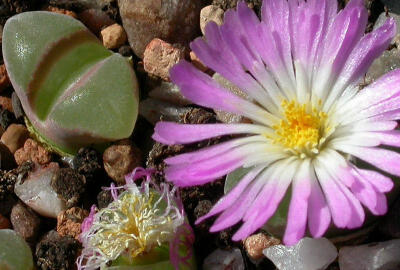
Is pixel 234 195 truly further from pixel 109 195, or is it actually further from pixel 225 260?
pixel 109 195

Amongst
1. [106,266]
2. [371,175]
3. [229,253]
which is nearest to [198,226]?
[229,253]

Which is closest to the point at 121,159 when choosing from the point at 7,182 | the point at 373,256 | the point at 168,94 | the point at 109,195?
the point at 109,195

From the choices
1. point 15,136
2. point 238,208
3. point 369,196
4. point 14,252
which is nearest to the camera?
point 369,196

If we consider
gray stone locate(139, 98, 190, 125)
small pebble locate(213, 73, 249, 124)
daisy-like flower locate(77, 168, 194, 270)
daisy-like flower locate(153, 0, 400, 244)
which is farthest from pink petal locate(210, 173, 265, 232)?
gray stone locate(139, 98, 190, 125)

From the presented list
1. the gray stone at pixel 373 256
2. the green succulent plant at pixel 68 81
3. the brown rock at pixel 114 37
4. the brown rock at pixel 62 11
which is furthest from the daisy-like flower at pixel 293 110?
the brown rock at pixel 62 11

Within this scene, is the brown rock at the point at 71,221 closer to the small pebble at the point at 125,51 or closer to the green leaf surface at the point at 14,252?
the green leaf surface at the point at 14,252

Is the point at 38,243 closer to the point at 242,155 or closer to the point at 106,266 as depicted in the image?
the point at 106,266

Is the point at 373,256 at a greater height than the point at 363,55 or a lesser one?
lesser
